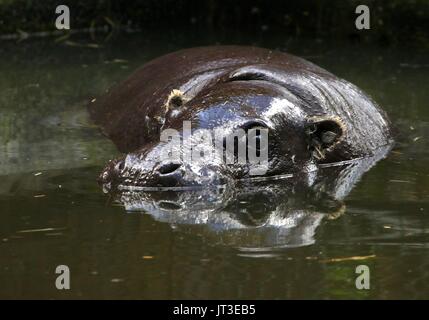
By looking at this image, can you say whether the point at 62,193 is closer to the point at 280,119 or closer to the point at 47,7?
the point at 280,119

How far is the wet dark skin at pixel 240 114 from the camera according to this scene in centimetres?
614

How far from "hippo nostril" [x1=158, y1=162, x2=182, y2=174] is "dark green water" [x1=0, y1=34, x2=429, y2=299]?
1.18 ft

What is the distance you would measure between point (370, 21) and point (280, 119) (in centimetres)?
616

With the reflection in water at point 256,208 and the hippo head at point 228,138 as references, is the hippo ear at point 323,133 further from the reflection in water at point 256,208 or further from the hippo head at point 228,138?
the reflection in water at point 256,208

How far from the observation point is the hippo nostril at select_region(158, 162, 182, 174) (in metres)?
6.02

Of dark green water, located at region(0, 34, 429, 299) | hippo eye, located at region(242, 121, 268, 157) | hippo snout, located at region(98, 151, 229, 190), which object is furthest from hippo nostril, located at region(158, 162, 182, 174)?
hippo eye, located at region(242, 121, 268, 157)

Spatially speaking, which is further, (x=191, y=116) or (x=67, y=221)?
(x=191, y=116)

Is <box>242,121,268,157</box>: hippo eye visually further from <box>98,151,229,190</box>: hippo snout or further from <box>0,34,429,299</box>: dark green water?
<box>0,34,429,299</box>: dark green water

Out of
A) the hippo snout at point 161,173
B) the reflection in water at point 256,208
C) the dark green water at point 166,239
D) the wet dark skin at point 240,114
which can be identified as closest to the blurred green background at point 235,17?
the dark green water at point 166,239

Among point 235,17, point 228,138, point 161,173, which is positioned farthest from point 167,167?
point 235,17

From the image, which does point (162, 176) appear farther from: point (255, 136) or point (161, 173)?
point (255, 136)

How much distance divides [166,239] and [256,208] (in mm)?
840
